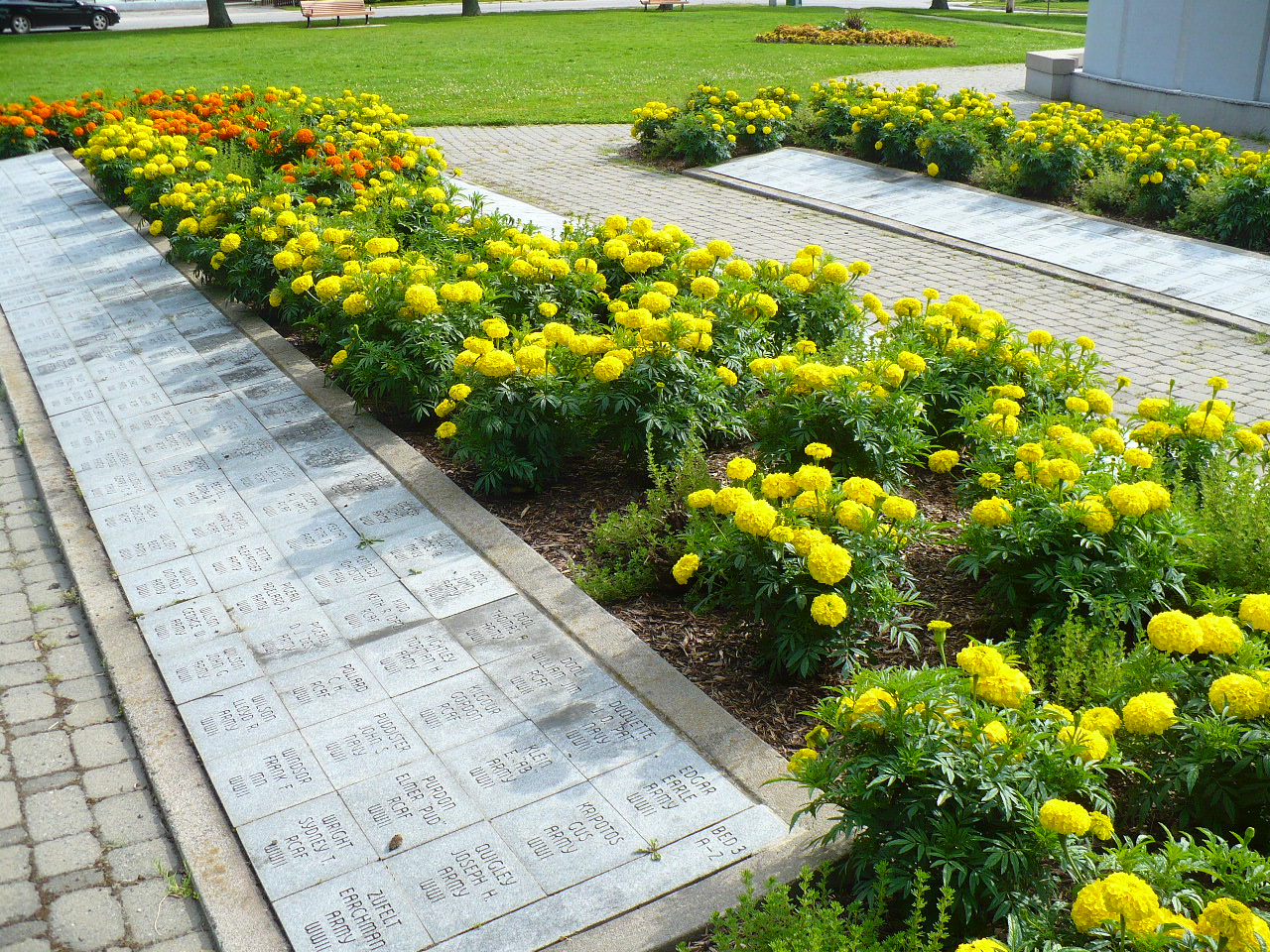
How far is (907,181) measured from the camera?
12.4 metres

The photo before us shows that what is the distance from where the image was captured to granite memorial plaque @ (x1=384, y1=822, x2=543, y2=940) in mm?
3186

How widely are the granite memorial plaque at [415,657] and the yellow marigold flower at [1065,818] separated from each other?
2341 mm

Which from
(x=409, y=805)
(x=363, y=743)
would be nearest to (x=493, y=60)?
(x=363, y=743)

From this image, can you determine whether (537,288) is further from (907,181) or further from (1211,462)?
(907,181)

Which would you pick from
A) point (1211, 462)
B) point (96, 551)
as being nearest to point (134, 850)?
point (96, 551)

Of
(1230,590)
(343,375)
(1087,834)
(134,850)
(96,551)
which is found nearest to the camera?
(1087,834)

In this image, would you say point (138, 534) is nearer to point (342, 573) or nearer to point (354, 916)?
point (342, 573)

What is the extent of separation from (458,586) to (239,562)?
1093mm

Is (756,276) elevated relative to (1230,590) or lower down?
elevated

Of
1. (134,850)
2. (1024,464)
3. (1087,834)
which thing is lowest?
(134,850)

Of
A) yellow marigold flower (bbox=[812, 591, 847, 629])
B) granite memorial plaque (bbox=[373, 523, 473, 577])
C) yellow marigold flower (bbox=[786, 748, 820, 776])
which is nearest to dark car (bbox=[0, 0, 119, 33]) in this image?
granite memorial plaque (bbox=[373, 523, 473, 577])

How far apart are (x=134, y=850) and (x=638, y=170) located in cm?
1151

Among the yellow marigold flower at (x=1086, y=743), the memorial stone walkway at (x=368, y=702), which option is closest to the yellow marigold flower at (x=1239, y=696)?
the yellow marigold flower at (x=1086, y=743)

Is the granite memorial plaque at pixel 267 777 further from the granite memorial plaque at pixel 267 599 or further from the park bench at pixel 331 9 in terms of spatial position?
the park bench at pixel 331 9
